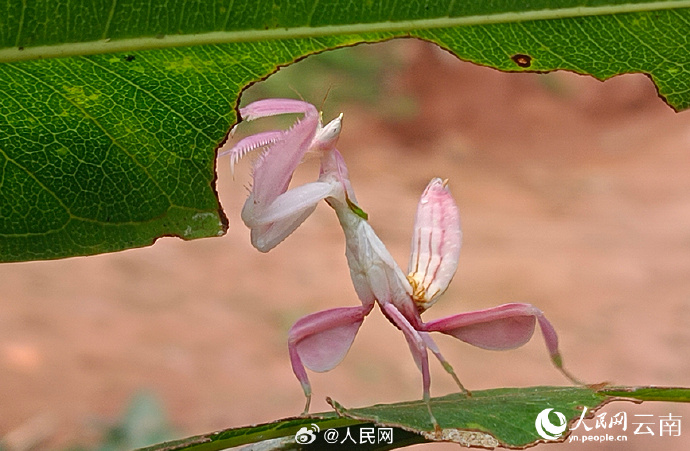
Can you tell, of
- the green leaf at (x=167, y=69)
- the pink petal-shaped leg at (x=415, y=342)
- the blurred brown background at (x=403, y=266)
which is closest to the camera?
the green leaf at (x=167, y=69)

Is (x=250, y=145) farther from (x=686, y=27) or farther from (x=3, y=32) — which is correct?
(x=686, y=27)

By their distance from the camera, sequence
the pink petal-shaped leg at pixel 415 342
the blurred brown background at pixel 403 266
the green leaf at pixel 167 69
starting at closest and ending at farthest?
1. the green leaf at pixel 167 69
2. the pink petal-shaped leg at pixel 415 342
3. the blurred brown background at pixel 403 266

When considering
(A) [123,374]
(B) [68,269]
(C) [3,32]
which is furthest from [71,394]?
(C) [3,32]

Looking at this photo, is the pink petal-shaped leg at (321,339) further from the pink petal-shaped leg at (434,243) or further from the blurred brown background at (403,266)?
the blurred brown background at (403,266)

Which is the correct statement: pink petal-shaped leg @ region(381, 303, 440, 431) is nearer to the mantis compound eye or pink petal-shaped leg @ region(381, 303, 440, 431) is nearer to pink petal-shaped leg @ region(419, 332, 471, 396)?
pink petal-shaped leg @ region(419, 332, 471, 396)

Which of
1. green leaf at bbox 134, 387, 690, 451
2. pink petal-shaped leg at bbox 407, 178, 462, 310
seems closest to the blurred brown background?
pink petal-shaped leg at bbox 407, 178, 462, 310

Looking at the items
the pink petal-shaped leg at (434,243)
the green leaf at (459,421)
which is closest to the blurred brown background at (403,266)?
the pink petal-shaped leg at (434,243)
